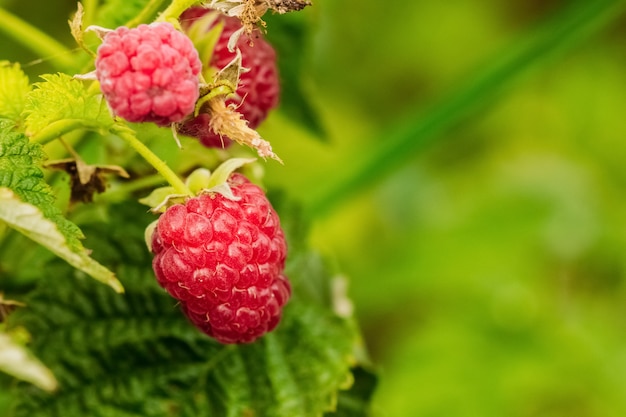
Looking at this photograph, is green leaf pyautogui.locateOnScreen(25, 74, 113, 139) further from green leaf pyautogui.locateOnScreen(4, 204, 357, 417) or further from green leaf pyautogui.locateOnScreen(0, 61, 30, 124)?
green leaf pyautogui.locateOnScreen(4, 204, 357, 417)

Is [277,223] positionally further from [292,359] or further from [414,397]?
[414,397]

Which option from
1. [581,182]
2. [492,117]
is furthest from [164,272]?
[492,117]

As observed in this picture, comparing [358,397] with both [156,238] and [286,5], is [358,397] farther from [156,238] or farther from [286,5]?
[286,5]

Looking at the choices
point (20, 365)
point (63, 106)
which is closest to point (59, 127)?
point (63, 106)

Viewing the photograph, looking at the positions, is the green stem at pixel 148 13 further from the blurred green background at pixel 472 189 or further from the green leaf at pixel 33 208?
the blurred green background at pixel 472 189

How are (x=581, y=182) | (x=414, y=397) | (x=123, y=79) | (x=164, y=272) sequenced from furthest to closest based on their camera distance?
(x=581, y=182) → (x=414, y=397) → (x=164, y=272) → (x=123, y=79)

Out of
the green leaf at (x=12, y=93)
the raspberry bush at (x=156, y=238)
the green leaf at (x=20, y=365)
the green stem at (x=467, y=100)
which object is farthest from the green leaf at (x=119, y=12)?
the green stem at (x=467, y=100)

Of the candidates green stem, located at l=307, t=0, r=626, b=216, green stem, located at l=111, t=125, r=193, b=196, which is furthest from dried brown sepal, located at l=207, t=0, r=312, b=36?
green stem, located at l=307, t=0, r=626, b=216
